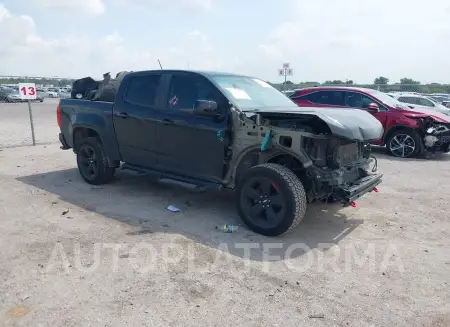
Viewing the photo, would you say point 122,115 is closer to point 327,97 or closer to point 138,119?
point 138,119

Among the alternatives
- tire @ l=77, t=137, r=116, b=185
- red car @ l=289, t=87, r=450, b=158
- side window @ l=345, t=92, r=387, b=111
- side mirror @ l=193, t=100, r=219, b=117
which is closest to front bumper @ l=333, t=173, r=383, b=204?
side mirror @ l=193, t=100, r=219, b=117

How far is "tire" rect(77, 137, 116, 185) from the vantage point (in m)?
6.75

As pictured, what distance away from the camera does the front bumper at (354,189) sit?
463 cm

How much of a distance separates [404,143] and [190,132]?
6679mm

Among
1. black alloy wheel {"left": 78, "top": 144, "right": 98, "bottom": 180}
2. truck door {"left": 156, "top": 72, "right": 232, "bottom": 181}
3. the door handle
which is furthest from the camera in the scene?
black alloy wheel {"left": 78, "top": 144, "right": 98, "bottom": 180}

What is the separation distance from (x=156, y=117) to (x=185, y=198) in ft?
4.17

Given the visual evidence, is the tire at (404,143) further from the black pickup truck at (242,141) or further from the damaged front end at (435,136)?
the black pickup truck at (242,141)

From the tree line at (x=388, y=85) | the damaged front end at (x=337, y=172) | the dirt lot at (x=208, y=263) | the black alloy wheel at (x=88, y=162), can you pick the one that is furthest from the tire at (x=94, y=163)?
the tree line at (x=388, y=85)

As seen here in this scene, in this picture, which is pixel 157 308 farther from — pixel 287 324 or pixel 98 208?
pixel 98 208

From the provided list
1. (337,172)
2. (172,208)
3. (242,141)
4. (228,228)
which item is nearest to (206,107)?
(242,141)

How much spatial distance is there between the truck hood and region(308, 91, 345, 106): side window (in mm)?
5875

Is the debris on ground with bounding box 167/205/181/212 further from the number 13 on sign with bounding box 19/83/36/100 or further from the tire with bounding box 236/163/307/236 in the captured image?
the number 13 on sign with bounding box 19/83/36/100

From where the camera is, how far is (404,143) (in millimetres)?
10172

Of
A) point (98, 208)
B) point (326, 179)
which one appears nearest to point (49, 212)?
point (98, 208)
